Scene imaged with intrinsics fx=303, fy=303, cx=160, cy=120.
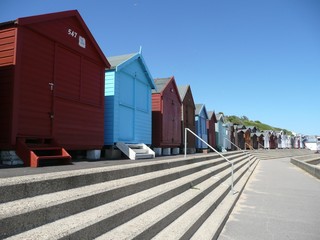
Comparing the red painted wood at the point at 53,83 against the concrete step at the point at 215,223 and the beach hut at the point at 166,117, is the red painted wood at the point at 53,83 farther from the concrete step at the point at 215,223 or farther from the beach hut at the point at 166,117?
the beach hut at the point at 166,117

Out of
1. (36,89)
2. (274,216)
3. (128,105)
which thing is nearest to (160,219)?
(274,216)

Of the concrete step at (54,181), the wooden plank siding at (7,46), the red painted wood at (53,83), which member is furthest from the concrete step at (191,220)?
the wooden plank siding at (7,46)

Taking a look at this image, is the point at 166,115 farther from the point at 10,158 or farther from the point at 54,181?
the point at 54,181

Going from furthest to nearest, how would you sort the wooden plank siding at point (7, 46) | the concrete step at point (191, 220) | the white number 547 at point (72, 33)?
the white number 547 at point (72, 33), the wooden plank siding at point (7, 46), the concrete step at point (191, 220)

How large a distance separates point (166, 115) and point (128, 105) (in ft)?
17.6

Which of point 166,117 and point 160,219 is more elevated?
point 166,117

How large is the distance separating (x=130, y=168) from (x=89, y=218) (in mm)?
2210

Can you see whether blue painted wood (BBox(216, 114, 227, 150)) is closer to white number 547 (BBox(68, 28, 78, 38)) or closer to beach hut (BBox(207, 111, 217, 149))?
beach hut (BBox(207, 111, 217, 149))

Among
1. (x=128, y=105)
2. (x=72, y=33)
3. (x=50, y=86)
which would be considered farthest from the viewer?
(x=128, y=105)

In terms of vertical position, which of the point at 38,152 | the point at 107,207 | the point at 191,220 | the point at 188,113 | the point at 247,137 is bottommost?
the point at 191,220

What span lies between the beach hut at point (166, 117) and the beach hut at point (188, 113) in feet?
4.32

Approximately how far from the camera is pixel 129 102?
13.9m

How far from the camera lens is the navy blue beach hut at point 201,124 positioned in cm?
2666

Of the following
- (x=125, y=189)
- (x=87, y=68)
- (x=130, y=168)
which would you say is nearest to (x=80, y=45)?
(x=87, y=68)
